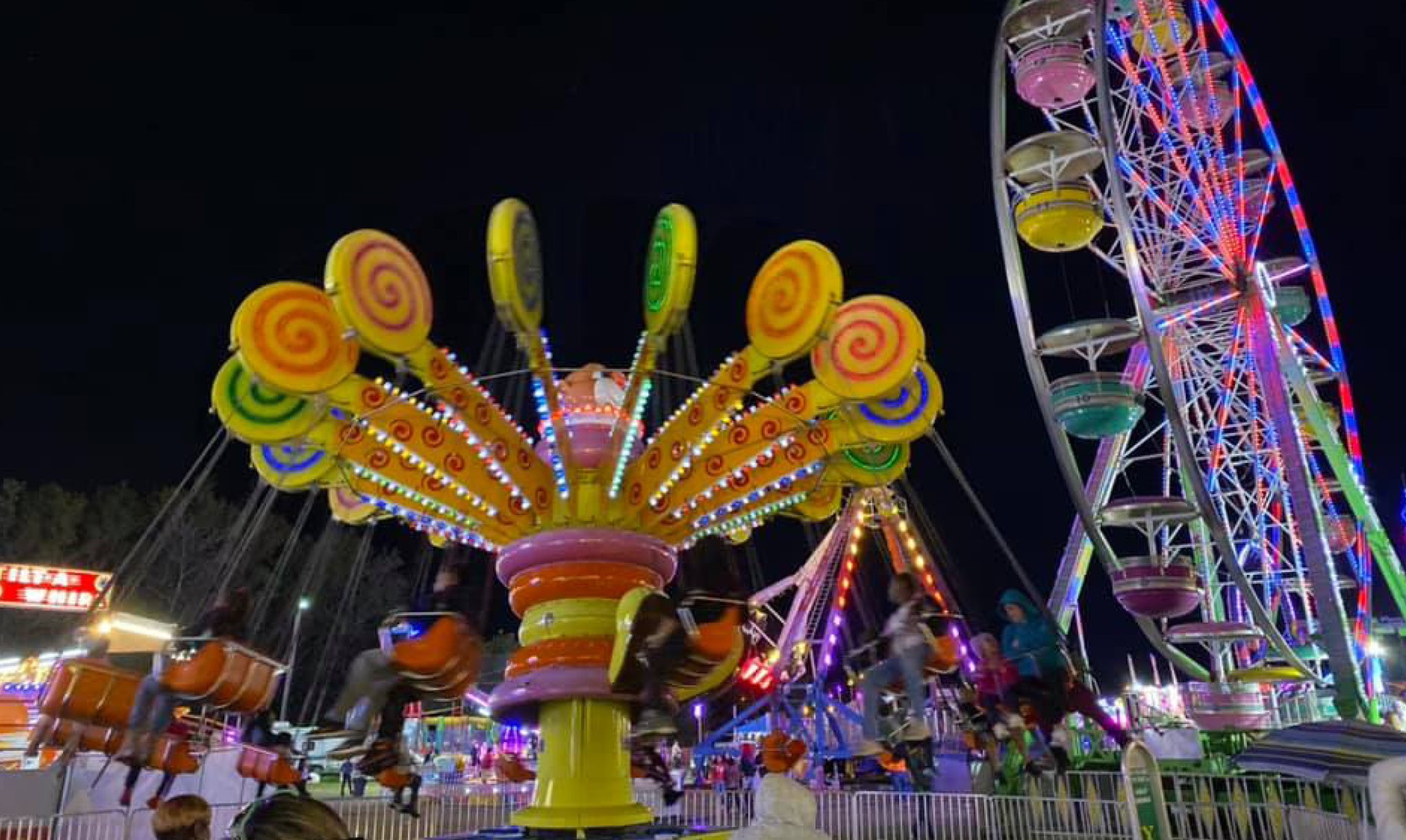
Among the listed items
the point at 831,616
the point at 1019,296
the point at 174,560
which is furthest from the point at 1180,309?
the point at 174,560

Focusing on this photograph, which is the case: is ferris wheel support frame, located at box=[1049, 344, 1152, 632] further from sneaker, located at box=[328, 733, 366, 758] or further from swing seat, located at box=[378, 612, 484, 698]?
sneaker, located at box=[328, 733, 366, 758]

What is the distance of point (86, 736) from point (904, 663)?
5096 millimetres

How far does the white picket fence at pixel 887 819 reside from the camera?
8547mm

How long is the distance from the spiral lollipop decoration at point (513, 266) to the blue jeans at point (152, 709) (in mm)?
3020

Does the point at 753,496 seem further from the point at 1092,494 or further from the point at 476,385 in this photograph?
the point at 1092,494

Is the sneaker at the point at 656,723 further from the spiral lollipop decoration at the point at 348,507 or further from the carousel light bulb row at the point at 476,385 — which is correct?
the spiral lollipop decoration at the point at 348,507

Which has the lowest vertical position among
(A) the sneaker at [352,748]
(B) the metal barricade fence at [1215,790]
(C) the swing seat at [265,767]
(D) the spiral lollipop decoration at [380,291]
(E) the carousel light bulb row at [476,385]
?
(B) the metal barricade fence at [1215,790]

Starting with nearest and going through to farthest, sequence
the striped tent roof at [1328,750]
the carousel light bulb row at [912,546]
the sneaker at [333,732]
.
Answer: the striped tent roof at [1328,750], the sneaker at [333,732], the carousel light bulb row at [912,546]

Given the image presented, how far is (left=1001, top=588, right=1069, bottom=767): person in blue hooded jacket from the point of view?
21.6 feet

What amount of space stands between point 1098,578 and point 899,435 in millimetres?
53598

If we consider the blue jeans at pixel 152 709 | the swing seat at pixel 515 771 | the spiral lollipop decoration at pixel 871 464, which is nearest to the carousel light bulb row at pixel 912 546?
the spiral lollipop decoration at pixel 871 464

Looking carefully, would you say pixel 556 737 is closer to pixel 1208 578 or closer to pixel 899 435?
pixel 899 435

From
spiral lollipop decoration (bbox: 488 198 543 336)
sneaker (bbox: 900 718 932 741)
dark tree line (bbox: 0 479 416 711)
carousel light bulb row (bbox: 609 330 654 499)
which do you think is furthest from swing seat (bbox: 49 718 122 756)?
dark tree line (bbox: 0 479 416 711)

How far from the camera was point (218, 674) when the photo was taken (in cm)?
582
